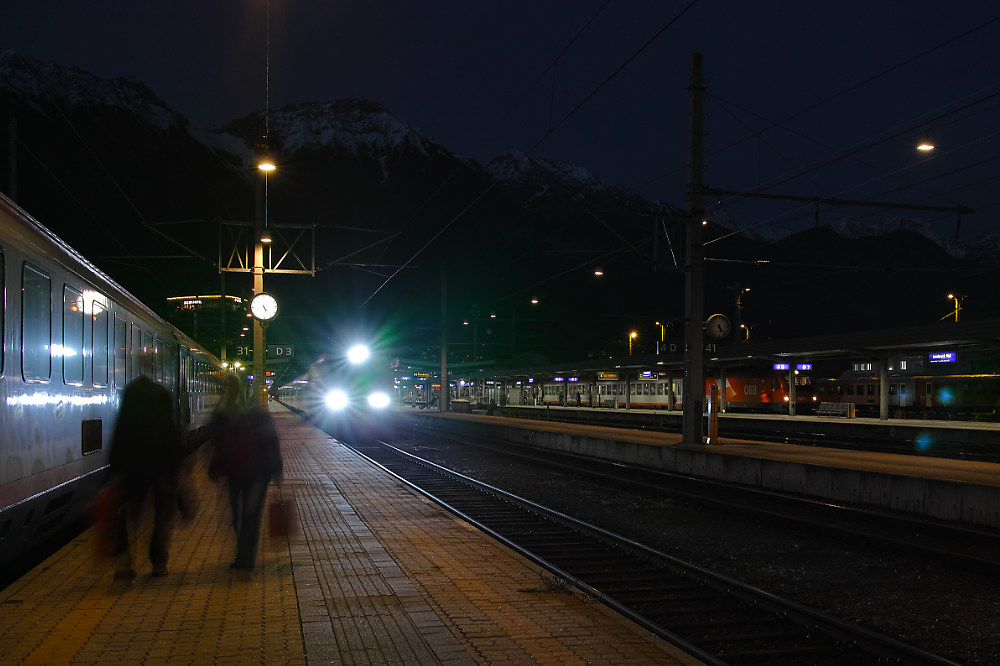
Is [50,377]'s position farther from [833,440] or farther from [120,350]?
[833,440]

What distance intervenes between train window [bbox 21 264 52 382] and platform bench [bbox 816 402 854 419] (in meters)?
41.1

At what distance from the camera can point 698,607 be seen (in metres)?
7.45

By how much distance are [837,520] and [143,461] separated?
1007cm

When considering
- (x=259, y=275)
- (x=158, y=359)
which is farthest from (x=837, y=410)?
(x=158, y=359)

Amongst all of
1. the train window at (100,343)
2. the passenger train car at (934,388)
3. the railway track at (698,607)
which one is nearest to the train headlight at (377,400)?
the passenger train car at (934,388)

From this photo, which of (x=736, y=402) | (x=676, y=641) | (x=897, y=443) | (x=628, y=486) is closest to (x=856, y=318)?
(x=736, y=402)

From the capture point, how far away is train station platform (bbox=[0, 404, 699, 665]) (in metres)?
5.26

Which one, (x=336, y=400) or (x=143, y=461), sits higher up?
(x=143, y=461)

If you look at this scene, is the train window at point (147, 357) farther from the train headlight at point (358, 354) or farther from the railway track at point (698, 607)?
the train headlight at point (358, 354)

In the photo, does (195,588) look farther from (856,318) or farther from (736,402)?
(856,318)

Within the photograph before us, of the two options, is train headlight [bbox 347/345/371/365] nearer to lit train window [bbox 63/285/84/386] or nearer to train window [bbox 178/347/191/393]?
train window [bbox 178/347/191/393]

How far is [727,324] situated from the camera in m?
20.8

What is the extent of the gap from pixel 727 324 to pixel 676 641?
15.8m

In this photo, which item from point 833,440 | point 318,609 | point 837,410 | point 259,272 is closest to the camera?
point 318,609
